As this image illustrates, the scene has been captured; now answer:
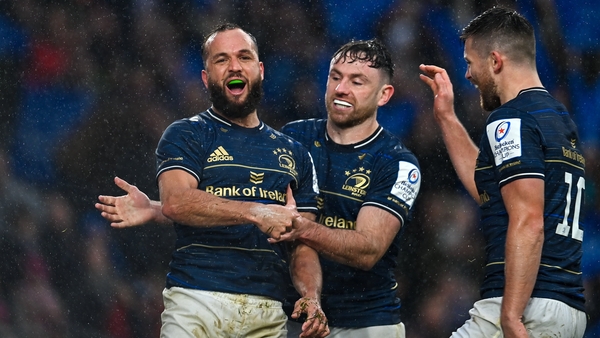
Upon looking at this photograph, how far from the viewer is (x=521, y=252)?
3596mm

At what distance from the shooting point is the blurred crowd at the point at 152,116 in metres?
6.57

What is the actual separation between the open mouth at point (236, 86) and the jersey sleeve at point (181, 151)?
32 centimetres

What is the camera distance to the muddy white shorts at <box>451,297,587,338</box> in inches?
147

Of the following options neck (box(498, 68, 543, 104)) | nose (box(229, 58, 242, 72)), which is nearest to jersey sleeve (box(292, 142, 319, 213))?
nose (box(229, 58, 242, 72))

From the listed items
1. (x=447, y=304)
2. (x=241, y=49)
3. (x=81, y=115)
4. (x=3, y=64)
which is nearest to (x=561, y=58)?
(x=447, y=304)

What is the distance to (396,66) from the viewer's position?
6.83 meters

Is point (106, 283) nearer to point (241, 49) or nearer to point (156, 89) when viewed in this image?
point (156, 89)

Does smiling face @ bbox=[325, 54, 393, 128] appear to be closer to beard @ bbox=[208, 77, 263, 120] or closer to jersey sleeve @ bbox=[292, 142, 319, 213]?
jersey sleeve @ bbox=[292, 142, 319, 213]

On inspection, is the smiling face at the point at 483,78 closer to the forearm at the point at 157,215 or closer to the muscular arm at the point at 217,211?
the muscular arm at the point at 217,211

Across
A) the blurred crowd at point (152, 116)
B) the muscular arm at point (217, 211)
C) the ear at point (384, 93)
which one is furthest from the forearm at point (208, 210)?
the blurred crowd at point (152, 116)

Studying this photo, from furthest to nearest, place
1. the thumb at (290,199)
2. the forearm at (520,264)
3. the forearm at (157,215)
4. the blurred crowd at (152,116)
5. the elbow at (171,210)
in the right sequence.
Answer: the blurred crowd at (152,116)
the forearm at (157,215)
the thumb at (290,199)
the elbow at (171,210)
the forearm at (520,264)

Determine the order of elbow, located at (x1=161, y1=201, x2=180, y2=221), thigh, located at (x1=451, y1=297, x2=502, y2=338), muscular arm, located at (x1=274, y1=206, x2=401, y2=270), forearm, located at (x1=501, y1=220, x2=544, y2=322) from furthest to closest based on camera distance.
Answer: muscular arm, located at (x1=274, y1=206, x2=401, y2=270), elbow, located at (x1=161, y1=201, x2=180, y2=221), thigh, located at (x1=451, y1=297, x2=502, y2=338), forearm, located at (x1=501, y1=220, x2=544, y2=322)

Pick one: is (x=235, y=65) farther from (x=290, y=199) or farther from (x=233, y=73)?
(x=290, y=199)

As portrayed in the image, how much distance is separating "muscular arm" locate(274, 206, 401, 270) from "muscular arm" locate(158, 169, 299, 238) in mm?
197
